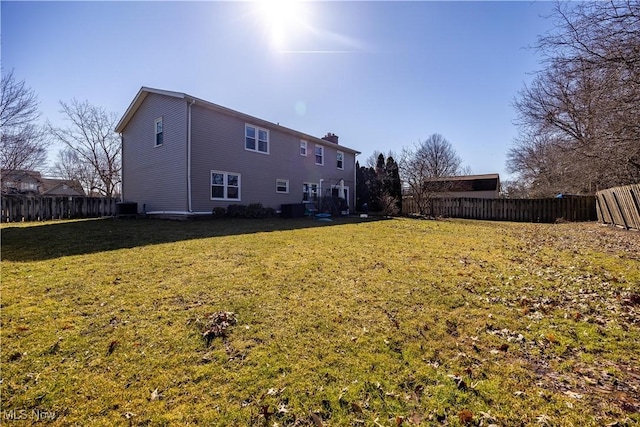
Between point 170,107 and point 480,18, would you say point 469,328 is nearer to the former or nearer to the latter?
point 480,18

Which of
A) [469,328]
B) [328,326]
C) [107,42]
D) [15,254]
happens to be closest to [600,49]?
[469,328]

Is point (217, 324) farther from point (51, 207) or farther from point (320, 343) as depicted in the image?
point (51, 207)

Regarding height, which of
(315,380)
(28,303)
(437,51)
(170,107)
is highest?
(437,51)

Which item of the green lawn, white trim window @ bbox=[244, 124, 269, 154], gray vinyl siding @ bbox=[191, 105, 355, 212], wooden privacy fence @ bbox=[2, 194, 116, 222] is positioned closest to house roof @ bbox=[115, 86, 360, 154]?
gray vinyl siding @ bbox=[191, 105, 355, 212]

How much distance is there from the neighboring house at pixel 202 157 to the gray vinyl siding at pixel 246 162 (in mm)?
47

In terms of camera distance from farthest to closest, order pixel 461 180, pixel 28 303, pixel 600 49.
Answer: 1. pixel 461 180
2. pixel 600 49
3. pixel 28 303

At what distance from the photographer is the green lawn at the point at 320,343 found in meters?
2.09

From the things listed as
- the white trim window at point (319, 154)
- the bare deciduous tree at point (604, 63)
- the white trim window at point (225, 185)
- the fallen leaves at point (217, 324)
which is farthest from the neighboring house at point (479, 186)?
the fallen leaves at point (217, 324)

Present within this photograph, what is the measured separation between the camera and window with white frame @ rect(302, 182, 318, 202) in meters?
19.8

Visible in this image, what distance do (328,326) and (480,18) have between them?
10737 millimetres

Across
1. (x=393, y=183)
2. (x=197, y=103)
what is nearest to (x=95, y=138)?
(x=197, y=103)

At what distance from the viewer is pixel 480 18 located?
915 cm

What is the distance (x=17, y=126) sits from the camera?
17844mm

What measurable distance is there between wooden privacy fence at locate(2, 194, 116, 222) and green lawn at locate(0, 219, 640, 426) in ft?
37.5
